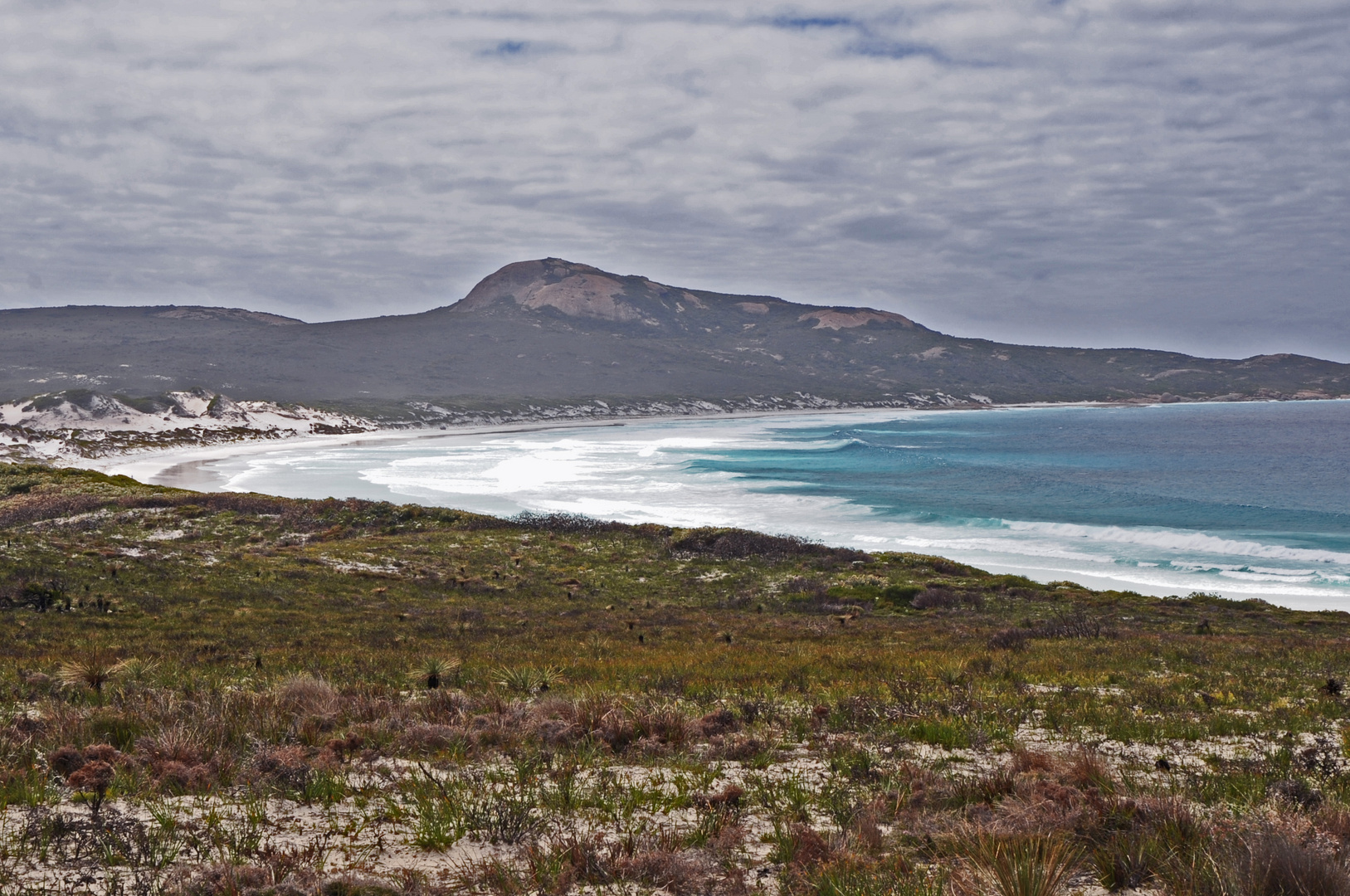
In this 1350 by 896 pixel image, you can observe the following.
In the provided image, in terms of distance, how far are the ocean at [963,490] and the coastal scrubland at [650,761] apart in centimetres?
1854

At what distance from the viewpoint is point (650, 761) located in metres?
7.13

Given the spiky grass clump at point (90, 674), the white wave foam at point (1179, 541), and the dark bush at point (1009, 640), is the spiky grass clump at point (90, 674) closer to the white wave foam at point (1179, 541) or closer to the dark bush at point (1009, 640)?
the dark bush at point (1009, 640)

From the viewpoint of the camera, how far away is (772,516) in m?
47.3

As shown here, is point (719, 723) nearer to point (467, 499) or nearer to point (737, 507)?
point (737, 507)

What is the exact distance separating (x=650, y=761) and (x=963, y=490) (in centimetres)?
5646

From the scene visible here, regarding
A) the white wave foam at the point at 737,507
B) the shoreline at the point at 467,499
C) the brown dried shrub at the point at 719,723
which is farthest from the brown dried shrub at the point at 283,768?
the white wave foam at the point at 737,507

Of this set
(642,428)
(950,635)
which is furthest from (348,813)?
(642,428)

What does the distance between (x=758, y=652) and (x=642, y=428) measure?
126 metres

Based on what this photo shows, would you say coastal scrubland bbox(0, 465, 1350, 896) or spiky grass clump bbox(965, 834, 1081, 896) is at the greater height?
spiky grass clump bbox(965, 834, 1081, 896)

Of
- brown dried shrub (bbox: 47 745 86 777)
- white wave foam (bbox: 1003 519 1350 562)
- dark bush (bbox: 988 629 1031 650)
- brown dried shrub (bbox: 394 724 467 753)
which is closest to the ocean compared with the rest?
white wave foam (bbox: 1003 519 1350 562)

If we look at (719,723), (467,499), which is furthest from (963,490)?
(719,723)

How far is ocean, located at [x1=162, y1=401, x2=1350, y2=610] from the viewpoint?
1449 inches

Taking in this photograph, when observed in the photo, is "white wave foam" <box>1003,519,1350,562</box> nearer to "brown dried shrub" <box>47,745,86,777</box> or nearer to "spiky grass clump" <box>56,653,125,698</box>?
"spiky grass clump" <box>56,653,125,698</box>

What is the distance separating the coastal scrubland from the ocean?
18.5m
